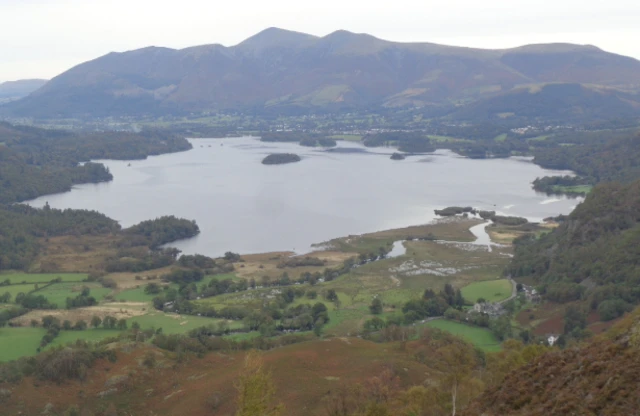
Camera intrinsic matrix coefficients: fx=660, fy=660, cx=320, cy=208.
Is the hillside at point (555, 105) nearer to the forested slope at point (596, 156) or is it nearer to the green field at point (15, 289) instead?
the forested slope at point (596, 156)

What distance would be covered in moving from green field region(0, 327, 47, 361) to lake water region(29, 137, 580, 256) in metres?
22.2

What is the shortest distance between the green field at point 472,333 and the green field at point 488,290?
5028mm

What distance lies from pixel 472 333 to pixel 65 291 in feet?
90.5

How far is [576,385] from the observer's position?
1290 centimetres

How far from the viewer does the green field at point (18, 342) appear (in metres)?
31.5

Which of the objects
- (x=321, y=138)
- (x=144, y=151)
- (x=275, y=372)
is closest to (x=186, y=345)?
(x=275, y=372)

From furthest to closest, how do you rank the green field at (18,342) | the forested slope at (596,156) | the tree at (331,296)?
1. the forested slope at (596,156)
2. the tree at (331,296)
3. the green field at (18,342)

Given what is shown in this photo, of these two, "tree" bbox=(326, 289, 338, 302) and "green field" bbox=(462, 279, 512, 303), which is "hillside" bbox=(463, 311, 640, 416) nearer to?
"tree" bbox=(326, 289, 338, 302)

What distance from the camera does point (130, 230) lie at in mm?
62375

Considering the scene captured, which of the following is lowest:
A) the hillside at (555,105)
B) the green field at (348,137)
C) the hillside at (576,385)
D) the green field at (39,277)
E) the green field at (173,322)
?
the green field at (39,277)

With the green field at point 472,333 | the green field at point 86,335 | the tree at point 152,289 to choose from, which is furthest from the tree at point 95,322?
the green field at point 472,333

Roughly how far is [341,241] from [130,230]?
66.1 ft

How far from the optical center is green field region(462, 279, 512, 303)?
133ft

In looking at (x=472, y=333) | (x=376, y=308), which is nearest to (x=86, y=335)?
(x=376, y=308)
